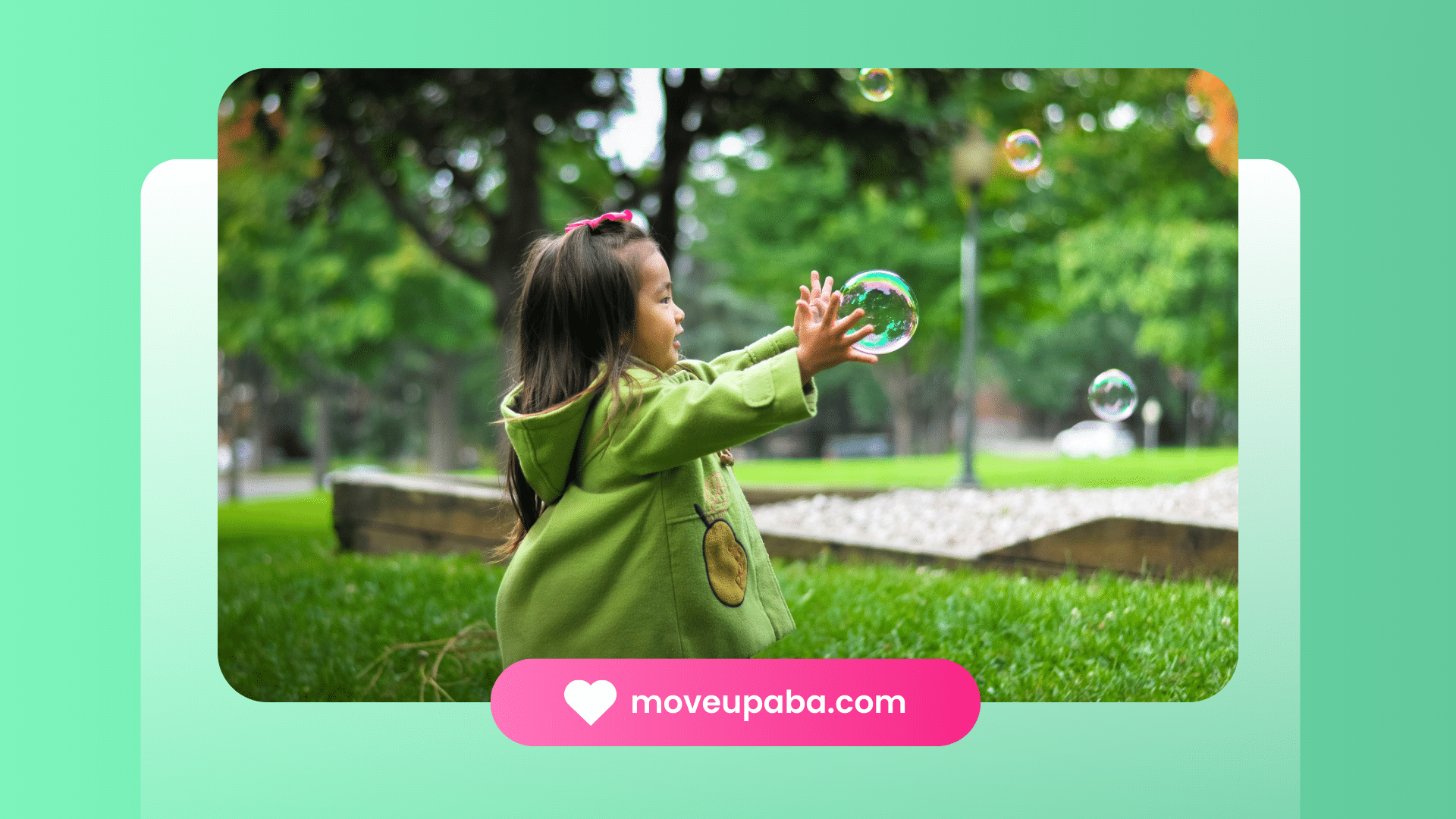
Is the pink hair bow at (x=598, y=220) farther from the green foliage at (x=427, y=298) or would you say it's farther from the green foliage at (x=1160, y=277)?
the green foliage at (x=1160, y=277)

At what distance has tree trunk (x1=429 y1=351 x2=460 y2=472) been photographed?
234 inches

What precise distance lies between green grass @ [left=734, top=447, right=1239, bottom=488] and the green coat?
122 inches

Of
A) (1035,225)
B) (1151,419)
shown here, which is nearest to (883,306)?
(1035,225)

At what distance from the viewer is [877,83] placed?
263 centimetres

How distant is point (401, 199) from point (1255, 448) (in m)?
3.21

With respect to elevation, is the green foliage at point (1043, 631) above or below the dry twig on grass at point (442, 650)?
above

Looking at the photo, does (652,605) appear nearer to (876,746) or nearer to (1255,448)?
(876,746)

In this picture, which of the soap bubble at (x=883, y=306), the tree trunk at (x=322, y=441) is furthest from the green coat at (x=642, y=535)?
the tree trunk at (x=322, y=441)

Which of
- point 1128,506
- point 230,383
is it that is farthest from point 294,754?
point 1128,506

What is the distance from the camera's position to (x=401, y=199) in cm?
420

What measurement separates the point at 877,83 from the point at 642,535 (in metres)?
1.32

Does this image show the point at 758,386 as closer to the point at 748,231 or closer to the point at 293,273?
the point at 293,273

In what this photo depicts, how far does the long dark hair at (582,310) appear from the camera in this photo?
2.06 meters

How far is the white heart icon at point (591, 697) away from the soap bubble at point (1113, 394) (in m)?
1.57
